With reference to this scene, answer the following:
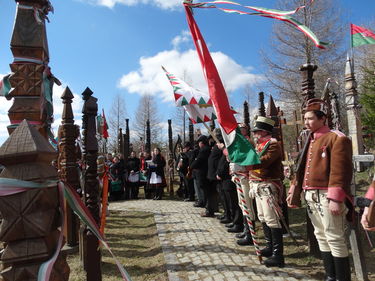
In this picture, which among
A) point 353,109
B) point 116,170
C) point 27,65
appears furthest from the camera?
point 116,170

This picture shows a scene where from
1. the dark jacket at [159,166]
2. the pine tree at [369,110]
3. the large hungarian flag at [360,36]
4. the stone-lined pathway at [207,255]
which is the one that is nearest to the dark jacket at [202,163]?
the stone-lined pathway at [207,255]

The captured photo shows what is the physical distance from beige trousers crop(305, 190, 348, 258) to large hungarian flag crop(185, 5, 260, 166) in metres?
0.81

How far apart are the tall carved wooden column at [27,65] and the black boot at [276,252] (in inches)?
129

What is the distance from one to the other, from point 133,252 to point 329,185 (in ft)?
11.6

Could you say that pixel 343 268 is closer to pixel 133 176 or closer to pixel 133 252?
pixel 133 252

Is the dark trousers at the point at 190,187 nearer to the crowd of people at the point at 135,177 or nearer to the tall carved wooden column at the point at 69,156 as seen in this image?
the crowd of people at the point at 135,177

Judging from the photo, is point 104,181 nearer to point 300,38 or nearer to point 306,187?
point 306,187

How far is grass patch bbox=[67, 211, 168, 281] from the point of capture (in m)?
3.96

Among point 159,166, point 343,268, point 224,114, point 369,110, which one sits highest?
point 369,110

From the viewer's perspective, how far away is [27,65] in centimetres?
258

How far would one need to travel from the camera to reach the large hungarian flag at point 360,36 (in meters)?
4.27

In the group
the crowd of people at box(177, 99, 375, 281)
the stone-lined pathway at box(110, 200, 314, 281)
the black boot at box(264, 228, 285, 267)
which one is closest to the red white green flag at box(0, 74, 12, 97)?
the stone-lined pathway at box(110, 200, 314, 281)

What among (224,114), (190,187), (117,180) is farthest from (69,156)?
(117,180)

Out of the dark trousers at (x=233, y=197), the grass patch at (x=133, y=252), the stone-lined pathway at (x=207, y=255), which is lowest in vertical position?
the grass patch at (x=133, y=252)
